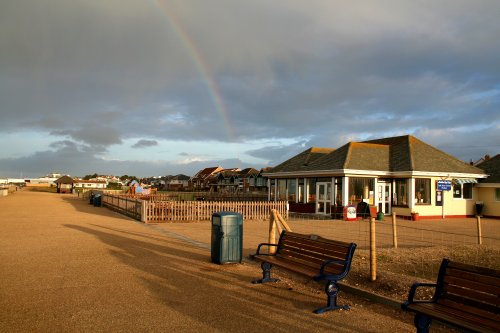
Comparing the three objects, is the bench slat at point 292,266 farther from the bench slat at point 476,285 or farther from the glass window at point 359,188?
the glass window at point 359,188

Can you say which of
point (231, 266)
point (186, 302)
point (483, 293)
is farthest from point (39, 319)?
point (483, 293)

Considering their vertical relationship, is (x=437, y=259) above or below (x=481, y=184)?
below

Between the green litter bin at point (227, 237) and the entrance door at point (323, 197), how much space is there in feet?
60.0

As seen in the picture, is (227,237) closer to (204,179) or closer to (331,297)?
(331,297)

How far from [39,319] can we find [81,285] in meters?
1.92

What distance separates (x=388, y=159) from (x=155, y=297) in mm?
25546

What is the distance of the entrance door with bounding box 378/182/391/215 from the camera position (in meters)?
27.9

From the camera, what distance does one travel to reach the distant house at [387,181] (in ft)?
88.1

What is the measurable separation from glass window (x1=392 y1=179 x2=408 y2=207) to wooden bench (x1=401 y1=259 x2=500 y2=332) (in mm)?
23400

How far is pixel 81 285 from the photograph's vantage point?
25.4 ft

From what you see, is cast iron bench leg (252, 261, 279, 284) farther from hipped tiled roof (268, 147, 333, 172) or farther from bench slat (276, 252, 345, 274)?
hipped tiled roof (268, 147, 333, 172)

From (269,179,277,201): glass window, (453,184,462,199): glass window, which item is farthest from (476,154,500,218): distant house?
(269,179,277,201): glass window

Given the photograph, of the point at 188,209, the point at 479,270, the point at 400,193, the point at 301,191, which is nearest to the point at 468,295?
the point at 479,270

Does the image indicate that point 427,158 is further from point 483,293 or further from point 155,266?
point 483,293
